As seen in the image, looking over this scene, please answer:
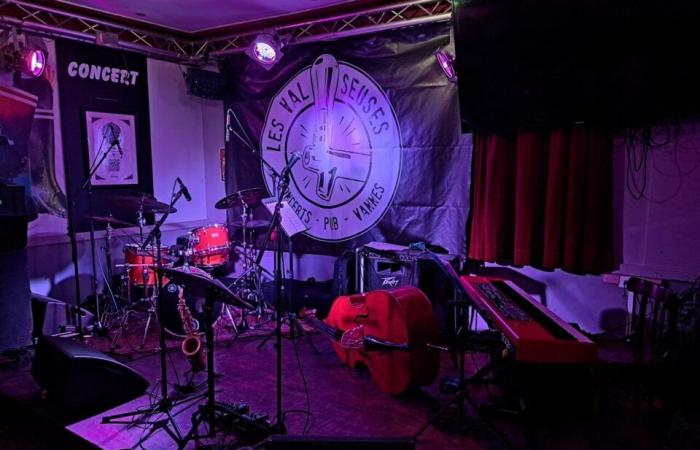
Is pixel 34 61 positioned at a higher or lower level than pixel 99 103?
higher

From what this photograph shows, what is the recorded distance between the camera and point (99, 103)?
5742 mm

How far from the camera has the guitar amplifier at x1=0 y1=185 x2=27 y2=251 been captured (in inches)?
170

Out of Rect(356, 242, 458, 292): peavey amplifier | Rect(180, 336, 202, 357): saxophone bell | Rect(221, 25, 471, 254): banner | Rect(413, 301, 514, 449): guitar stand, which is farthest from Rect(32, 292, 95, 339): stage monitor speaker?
Rect(413, 301, 514, 449): guitar stand

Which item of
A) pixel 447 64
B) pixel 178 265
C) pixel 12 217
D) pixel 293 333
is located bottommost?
pixel 293 333

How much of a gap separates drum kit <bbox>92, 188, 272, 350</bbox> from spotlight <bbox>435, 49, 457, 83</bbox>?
7.02 ft

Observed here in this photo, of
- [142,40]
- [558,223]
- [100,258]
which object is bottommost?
[100,258]

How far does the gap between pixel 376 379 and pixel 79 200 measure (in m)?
3.81

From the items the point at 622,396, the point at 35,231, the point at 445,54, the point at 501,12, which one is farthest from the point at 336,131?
the point at 622,396

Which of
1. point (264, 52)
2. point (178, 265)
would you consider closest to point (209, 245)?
point (178, 265)

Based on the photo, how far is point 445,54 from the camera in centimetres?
475

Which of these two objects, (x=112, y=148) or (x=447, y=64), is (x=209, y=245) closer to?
(x=112, y=148)

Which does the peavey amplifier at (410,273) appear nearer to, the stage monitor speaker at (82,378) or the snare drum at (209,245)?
the snare drum at (209,245)

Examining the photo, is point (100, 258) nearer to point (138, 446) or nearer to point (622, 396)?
point (138, 446)

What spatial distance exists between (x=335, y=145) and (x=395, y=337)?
2.67 meters
